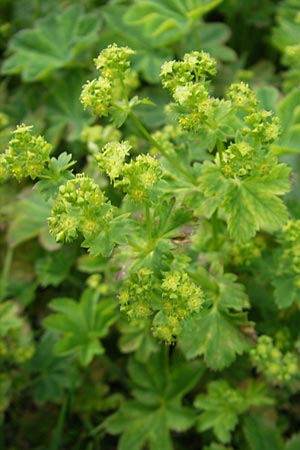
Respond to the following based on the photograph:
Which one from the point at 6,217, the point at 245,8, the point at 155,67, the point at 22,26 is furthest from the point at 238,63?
the point at 6,217

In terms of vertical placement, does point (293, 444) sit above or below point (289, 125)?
below

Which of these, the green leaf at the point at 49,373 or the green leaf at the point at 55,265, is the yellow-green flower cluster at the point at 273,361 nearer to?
the green leaf at the point at 49,373

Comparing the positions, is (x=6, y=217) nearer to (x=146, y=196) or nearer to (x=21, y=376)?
(x=21, y=376)

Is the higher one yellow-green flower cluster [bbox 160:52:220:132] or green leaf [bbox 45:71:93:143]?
yellow-green flower cluster [bbox 160:52:220:132]

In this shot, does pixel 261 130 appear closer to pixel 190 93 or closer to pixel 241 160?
pixel 241 160

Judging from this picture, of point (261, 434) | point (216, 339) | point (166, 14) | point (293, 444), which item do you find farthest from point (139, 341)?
point (166, 14)

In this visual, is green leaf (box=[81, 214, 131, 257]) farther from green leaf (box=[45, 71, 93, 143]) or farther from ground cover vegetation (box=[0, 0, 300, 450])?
green leaf (box=[45, 71, 93, 143])

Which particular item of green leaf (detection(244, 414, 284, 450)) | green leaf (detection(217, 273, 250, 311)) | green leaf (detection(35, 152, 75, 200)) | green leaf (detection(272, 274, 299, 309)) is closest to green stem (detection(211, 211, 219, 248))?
green leaf (detection(217, 273, 250, 311))
